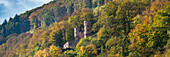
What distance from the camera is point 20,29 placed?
162625 millimetres

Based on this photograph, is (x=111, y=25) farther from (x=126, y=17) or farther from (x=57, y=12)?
(x=57, y=12)

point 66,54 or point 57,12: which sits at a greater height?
point 57,12

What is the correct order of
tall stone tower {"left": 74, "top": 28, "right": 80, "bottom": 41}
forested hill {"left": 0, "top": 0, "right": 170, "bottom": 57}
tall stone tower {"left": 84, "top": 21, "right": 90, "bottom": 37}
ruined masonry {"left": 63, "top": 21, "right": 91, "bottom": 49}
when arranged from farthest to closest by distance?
tall stone tower {"left": 74, "top": 28, "right": 80, "bottom": 41}
ruined masonry {"left": 63, "top": 21, "right": 91, "bottom": 49}
tall stone tower {"left": 84, "top": 21, "right": 90, "bottom": 37}
forested hill {"left": 0, "top": 0, "right": 170, "bottom": 57}

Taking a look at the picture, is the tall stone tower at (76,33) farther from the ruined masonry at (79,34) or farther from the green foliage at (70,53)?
the green foliage at (70,53)

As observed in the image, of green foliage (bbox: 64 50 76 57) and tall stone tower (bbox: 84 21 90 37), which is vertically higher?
tall stone tower (bbox: 84 21 90 37)

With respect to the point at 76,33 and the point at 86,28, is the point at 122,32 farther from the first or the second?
the point at 76,33

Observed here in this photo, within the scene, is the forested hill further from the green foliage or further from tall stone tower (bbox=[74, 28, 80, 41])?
tall stone tower (bbox=[74, 28, 80, 41])

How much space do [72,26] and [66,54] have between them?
15.5 meters

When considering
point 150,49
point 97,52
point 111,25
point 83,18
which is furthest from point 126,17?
point 83,18

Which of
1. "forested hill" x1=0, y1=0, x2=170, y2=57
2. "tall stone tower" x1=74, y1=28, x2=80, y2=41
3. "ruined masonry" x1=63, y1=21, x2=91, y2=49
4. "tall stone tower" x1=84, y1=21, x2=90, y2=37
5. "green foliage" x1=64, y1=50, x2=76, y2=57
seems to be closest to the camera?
Result: "forested hill" x1=0, y1=0, x2=170, y2=57

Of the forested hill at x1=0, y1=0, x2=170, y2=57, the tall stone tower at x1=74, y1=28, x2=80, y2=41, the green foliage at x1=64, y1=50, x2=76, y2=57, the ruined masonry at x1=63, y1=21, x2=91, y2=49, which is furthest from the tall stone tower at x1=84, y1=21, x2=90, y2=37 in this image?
the green foliage at x1=64, y1=50, x2=76, y2=57

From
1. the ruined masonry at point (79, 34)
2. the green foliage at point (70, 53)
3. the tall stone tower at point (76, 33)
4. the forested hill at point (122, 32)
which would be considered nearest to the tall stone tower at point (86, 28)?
the ruined masonry at point (79, 34)

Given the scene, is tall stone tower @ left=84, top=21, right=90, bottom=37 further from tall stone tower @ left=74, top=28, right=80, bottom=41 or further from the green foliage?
the green foliage

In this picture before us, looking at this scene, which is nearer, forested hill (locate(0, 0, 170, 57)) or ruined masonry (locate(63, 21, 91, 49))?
forested hill (locate(0, 0, 170, 57))
